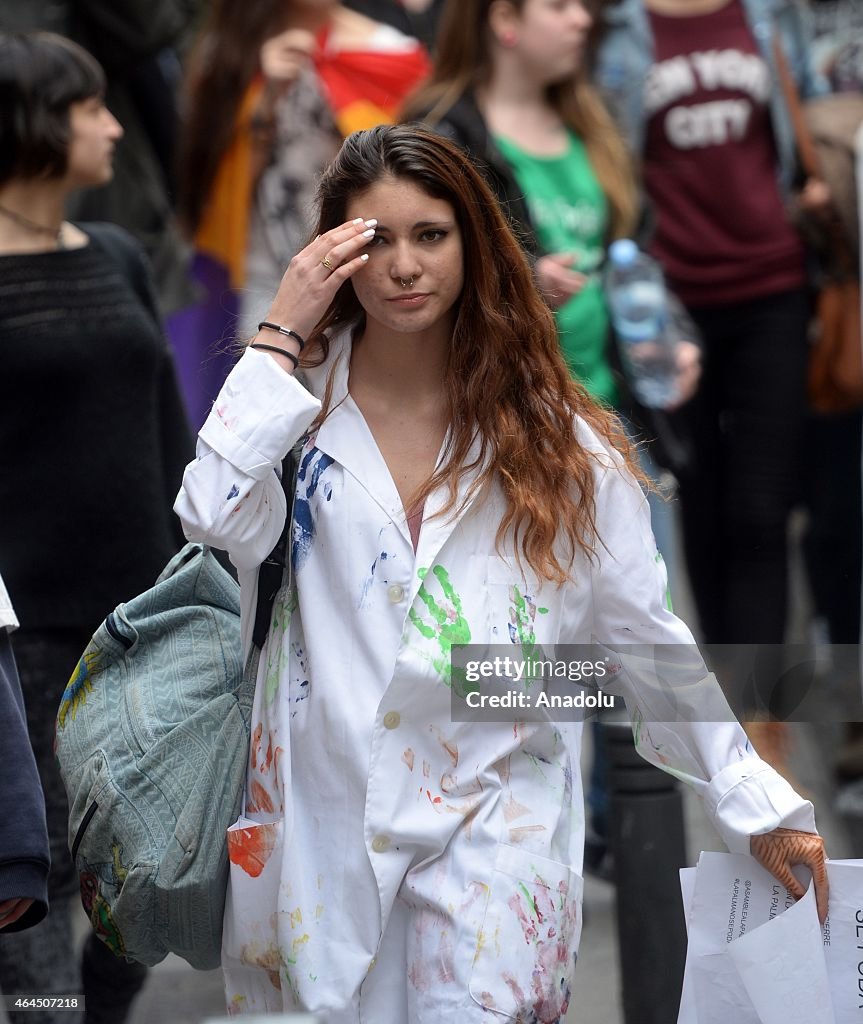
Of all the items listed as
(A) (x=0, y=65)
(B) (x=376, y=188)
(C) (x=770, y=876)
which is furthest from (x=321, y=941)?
(A) (x=0, y=65)

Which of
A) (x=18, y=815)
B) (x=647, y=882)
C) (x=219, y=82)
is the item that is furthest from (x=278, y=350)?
(x=219, y=82)

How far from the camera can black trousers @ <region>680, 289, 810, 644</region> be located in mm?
5559

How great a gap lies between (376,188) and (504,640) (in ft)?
2.52

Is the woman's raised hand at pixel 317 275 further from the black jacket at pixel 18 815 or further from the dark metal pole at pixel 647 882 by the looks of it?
the dark metal pole at pixel 647 882

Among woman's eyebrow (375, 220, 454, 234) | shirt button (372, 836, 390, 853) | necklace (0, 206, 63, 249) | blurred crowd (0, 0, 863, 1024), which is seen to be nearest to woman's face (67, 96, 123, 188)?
necklace (0, 206, 63, 249)

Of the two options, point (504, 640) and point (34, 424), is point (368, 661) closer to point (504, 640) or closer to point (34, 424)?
point (504, 640)

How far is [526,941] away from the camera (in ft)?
9.65

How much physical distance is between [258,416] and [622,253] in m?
2.32

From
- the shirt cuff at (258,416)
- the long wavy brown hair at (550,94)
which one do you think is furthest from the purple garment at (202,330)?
the shirt cuff at (258,416)

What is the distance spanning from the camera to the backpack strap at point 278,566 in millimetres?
3068

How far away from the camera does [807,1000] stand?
3068 mm

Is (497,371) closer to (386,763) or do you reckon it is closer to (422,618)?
(422,618)

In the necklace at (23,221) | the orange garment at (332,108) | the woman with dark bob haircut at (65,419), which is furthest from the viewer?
the orange garment at (332,108)

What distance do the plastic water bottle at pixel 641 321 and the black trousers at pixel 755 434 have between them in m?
0.52
